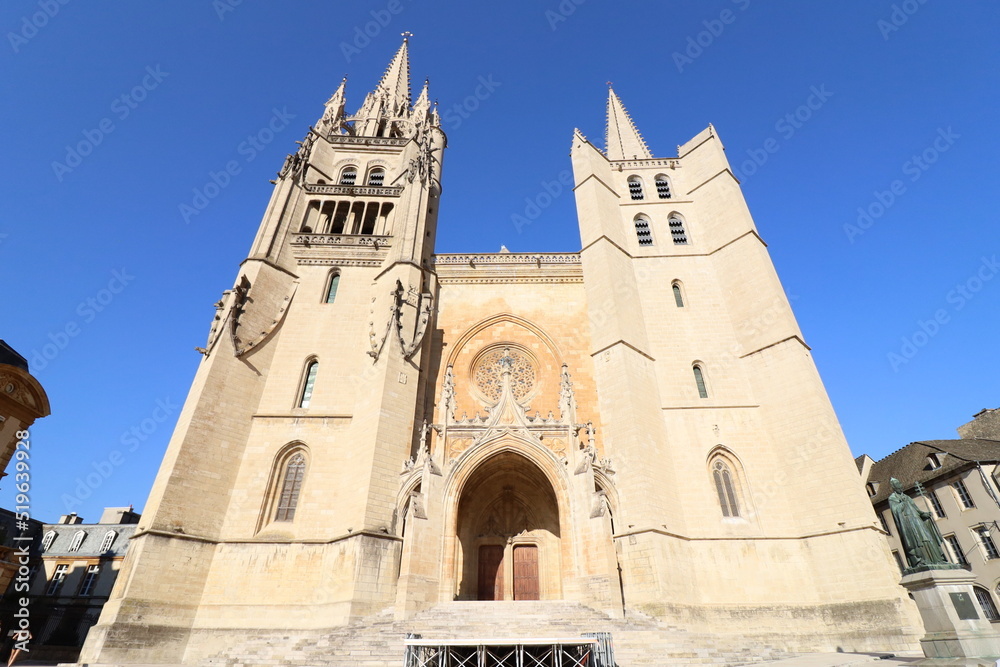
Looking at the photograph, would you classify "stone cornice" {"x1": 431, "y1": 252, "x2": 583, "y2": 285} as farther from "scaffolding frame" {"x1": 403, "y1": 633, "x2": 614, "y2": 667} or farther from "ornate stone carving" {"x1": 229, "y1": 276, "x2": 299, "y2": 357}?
"scaffolding frame" {"x1": 403, "y1": 633, "x2": 614, "y2": 667}

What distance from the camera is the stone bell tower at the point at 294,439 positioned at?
10883 millimetres

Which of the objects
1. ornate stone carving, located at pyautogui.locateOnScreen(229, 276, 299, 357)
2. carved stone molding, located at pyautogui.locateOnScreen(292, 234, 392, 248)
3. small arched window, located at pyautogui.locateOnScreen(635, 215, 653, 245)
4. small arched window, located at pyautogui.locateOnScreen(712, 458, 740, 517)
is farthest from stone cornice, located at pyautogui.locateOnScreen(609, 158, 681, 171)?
ornate stone carving, located at pyautogui.locateOnScreen(229, 276, 299, 357)

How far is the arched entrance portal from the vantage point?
13977mm

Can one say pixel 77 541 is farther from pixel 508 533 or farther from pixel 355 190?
pixel 508 533

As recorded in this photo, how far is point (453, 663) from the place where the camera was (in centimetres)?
793

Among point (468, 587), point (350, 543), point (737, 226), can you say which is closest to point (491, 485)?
point (468, 587)

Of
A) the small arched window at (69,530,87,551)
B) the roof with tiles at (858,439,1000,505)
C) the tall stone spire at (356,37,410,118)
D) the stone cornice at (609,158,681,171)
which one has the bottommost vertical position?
the small arched window at (69,530,87,551)

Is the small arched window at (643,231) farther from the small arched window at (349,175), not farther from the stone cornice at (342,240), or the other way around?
the small arched window at (349,175)

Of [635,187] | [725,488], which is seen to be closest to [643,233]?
[635,187]

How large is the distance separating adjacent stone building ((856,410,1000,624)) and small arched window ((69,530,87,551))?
35.1 metres

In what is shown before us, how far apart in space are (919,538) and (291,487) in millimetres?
14036

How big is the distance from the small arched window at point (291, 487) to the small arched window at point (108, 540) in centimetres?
1799

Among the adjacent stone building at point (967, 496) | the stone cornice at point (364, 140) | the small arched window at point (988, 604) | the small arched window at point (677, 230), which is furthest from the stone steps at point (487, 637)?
the stone cornice at point (364, 140)

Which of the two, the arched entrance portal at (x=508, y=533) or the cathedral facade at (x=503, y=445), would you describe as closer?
the cathedral facade at (x=503, y=445)
